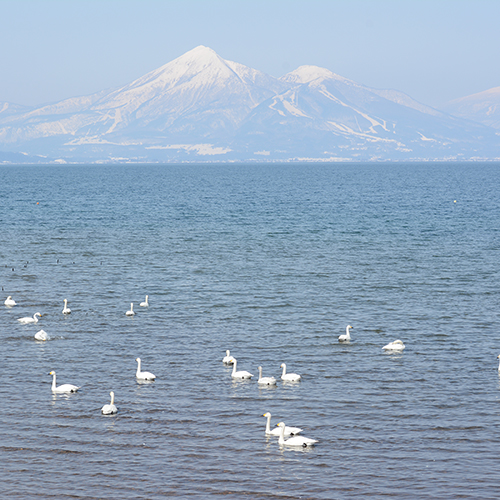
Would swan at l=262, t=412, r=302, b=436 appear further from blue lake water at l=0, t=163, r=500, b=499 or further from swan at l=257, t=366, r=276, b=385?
swan at l=257, t=366, r=276, b=385

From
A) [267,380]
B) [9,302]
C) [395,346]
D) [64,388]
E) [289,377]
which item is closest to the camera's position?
[64,388]

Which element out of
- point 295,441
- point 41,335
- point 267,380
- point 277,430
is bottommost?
point 295,441

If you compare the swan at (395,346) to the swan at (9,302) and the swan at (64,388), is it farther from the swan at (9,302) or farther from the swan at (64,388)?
the swan at (9,302)

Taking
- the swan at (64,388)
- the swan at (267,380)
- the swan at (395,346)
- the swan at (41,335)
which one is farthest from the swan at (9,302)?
the swan at (395,346)

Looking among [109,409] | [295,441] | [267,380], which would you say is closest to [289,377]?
[267,380]

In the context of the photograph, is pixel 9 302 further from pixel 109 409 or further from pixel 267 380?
pixel 267 380

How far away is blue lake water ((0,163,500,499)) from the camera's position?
2266 centimetres

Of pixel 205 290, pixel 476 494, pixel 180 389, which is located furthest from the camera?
pixel 205 290

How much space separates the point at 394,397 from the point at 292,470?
25.5ft

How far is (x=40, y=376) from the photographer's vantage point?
31.8m

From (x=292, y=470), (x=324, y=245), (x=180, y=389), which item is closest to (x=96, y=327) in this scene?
(x=180, y=389)

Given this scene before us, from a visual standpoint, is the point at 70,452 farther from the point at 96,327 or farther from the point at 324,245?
the point at 324,245

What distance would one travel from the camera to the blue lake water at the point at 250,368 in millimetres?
22656

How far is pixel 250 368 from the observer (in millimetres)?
33125
